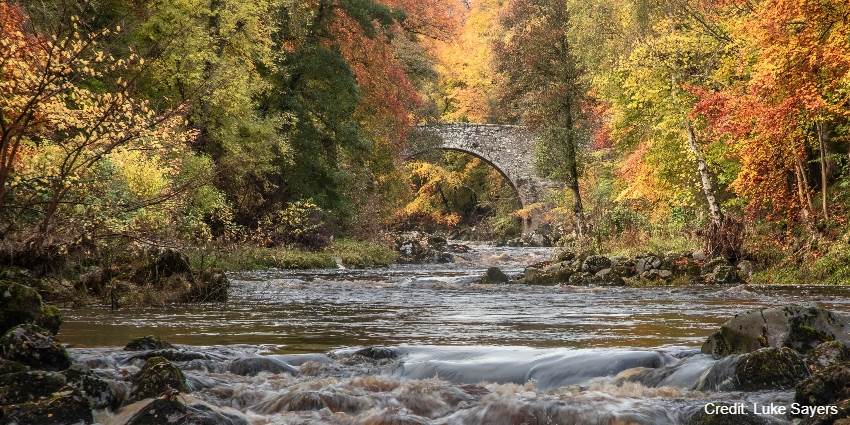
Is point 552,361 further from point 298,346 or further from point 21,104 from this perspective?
point 21,104

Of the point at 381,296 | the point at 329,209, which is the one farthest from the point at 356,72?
the point at 381,296

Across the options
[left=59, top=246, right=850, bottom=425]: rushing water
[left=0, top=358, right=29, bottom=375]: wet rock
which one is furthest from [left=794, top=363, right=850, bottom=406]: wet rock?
[left=0, top=358, right=29, bottom=375]: wet rock

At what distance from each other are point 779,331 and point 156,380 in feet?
15.1

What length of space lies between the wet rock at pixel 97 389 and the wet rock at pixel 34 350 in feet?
1.47

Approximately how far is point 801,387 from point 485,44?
47020 mm

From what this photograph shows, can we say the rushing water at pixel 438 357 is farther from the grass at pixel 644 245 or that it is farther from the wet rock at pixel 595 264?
the grass at pixel 644 245

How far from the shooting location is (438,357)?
22.6 ft

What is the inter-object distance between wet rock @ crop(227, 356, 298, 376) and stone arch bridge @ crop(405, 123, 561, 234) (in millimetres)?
36163

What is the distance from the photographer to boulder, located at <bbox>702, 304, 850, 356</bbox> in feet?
20.4

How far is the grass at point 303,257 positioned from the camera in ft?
64.8

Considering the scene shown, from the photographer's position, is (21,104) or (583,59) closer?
(21,104)

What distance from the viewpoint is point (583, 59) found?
29297 millimetres

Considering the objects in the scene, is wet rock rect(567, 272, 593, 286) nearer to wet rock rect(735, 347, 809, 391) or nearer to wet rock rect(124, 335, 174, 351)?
wet rock rect(735, 347, 809, 391)

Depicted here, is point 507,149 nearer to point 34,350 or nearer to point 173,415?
point 34,350
